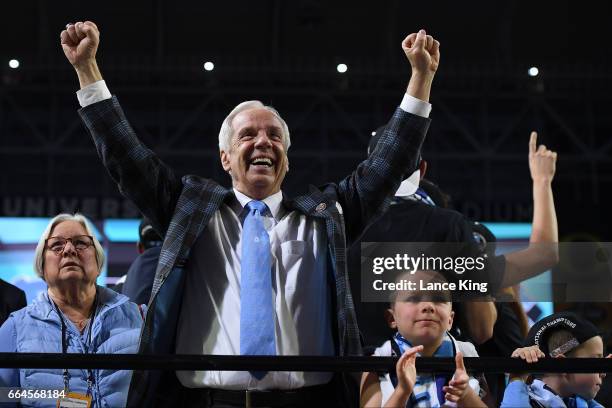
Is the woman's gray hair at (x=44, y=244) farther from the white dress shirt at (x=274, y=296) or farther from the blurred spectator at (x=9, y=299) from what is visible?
the white dress shirt at (x=274, y=296)

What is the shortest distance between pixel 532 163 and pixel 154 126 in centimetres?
747

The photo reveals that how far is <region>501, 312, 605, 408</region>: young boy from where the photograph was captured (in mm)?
2461

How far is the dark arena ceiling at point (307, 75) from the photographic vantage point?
29.2 feet

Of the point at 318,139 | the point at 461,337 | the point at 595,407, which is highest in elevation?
the point at 318,139

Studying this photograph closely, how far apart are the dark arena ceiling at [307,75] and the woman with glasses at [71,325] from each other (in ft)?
19.7

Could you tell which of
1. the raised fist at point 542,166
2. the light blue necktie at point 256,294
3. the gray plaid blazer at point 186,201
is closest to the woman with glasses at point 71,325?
the gray plaid blazer at point 186,201

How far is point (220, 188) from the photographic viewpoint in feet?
7.63

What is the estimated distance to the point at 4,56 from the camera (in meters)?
9.16

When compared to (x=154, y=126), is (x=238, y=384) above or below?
below

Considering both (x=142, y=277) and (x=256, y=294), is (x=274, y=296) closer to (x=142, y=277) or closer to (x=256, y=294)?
(x=256, y=294)

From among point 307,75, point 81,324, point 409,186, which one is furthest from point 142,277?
point 307,75

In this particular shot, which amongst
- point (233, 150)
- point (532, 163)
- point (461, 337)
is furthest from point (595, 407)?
point (233, 150)

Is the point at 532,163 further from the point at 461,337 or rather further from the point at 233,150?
the point at 233,150

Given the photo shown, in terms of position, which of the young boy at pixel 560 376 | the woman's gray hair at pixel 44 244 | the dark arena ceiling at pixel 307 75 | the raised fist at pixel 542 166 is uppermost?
the dark arena ceiling at pixel 307 75
